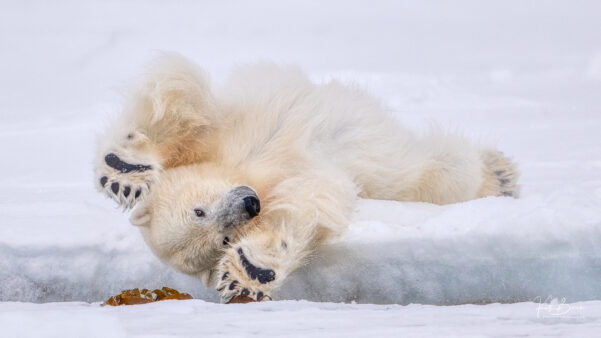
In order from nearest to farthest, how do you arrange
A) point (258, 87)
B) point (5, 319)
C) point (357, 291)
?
point (5, 319) → point (357, 291) → point (258, 87)

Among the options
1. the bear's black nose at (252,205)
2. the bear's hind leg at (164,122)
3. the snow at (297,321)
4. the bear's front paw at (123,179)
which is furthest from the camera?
the bear's hind leg at (164,122)

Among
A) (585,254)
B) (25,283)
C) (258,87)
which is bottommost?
(25,283)

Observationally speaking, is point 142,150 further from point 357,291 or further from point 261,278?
point 357,291

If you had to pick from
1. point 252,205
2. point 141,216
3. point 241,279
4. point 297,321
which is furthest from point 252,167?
point 297,321

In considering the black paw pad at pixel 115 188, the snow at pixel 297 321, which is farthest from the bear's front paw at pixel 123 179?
the snow at pixel 297 321

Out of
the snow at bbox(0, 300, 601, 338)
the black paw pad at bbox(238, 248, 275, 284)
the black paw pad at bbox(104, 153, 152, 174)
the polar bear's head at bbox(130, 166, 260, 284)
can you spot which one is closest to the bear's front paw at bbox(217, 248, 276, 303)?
the black paw pad at bbox(238, 248, 275, 284)

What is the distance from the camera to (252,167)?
3.22 m

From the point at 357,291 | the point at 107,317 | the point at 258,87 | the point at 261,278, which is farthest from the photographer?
the point at 258,87

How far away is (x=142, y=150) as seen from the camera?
124 inches

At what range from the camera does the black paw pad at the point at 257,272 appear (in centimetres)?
275

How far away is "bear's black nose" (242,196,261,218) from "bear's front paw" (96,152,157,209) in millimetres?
434

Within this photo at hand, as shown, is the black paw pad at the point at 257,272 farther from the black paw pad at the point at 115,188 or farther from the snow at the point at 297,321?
the black paw pad at the point at 115,188

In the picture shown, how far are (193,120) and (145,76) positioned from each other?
0.30m

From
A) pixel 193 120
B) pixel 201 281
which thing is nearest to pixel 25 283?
pixel 201 281
